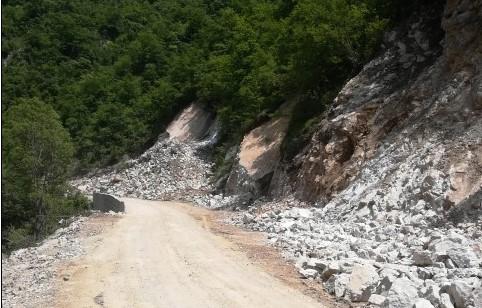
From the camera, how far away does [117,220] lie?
848 inches

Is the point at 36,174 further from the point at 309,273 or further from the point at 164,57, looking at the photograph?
the point at 164,57

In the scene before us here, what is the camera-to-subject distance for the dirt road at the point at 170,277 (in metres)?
9.03

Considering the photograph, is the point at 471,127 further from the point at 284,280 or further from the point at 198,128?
the point at 198,128

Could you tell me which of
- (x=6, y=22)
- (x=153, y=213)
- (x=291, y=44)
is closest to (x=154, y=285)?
(x=153, y=213)

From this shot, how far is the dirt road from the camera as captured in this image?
9.03m

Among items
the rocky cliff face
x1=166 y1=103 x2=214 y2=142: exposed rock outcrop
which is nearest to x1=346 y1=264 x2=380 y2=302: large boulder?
the rocky cliff face

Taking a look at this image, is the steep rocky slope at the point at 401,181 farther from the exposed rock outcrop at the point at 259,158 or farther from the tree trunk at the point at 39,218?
the tree trunk at the point at 39,218

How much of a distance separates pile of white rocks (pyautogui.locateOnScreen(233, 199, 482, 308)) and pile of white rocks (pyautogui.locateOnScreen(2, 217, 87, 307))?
17.0 feet

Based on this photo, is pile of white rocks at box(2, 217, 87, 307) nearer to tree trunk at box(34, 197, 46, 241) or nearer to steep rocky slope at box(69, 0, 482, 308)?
steep rocky slope at box(69, 0, 482, 308)

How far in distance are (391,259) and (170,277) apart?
438 centimetres

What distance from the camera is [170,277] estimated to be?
35.2ft

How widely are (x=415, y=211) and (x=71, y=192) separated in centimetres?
2295

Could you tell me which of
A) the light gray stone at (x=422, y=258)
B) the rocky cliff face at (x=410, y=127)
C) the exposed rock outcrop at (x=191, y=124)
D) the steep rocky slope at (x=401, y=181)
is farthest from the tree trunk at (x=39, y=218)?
the light gray stone at (x=422, y=258)

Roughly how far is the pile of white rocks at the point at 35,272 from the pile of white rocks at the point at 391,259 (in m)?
5.19
